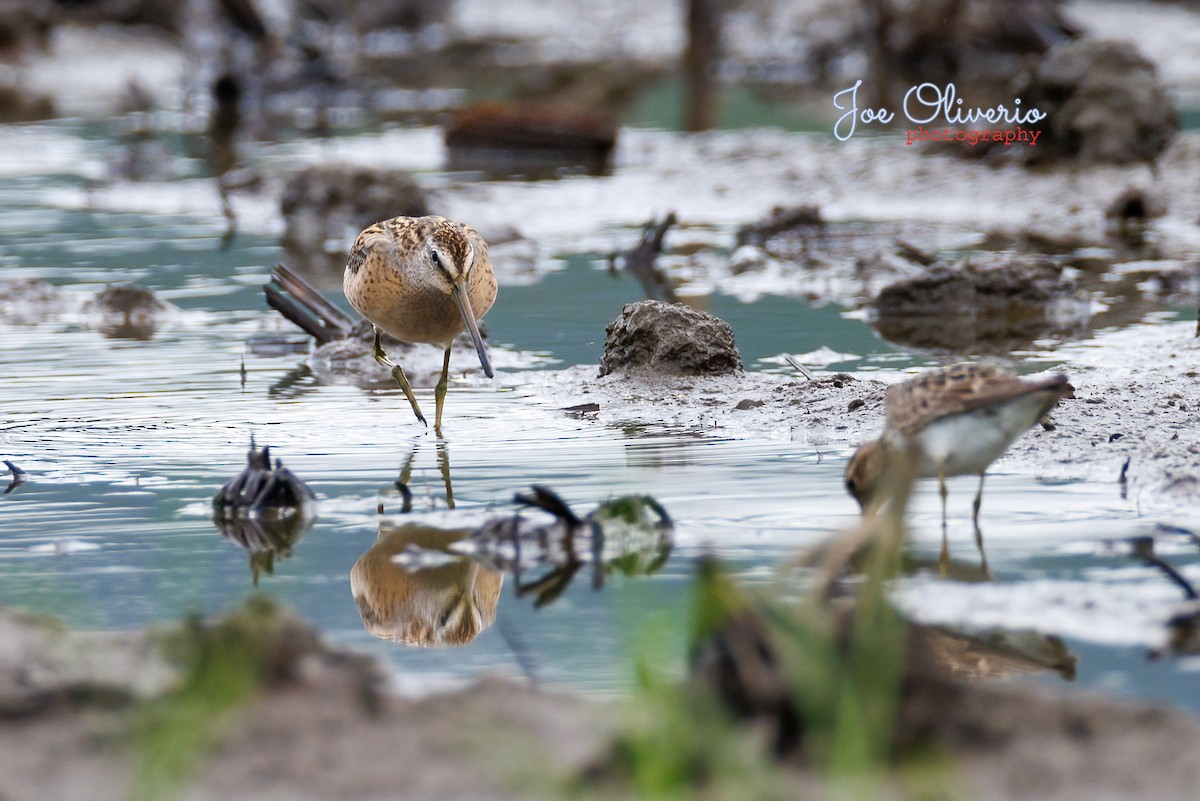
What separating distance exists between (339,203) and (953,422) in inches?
387

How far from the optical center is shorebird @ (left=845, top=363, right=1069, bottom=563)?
5.43 meters

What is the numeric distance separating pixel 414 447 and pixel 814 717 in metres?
3.77

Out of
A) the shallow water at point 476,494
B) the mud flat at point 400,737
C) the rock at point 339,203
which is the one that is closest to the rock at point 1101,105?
the shallow water at point 476,494

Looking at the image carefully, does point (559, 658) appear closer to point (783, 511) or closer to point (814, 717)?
point (814, 717)

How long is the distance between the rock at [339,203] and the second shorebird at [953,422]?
859 cm

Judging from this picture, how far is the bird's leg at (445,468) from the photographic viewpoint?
20.7 ft

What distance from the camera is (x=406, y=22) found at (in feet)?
130

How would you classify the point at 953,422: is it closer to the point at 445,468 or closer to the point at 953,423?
the point at 953,423

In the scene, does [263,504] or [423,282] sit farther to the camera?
[423,282]

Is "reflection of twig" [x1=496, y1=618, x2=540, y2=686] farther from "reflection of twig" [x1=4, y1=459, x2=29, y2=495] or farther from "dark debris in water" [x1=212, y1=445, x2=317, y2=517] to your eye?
"reflection of twig" [x1=4, y1=459, x2=29, y2=495]

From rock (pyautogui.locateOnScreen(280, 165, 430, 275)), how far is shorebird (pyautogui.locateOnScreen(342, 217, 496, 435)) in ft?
19.4

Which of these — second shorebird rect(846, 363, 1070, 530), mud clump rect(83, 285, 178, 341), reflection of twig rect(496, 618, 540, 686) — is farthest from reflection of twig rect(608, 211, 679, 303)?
reflection of twig rect(496, 618, 540, 686)

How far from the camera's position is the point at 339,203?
47.9ft

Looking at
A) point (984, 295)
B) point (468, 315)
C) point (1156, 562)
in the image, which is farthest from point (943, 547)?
point (984, 295)
